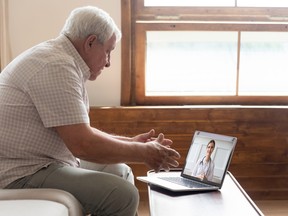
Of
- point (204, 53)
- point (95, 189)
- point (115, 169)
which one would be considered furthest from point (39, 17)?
point (95, 189)

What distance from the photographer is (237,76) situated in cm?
272

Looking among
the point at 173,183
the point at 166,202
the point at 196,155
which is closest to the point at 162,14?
the point at 196,155

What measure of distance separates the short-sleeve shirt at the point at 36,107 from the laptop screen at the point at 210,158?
57cm

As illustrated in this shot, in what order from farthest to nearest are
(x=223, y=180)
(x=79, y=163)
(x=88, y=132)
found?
(x=79, y=163), (x=223, y=180), (x=88, y=132)

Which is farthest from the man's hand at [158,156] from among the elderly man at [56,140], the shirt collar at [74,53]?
the shirt collar at [74,53]

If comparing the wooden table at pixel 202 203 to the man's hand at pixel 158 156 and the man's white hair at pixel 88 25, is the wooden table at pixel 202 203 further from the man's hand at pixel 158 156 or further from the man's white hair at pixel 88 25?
the man's white hair at pixel 88 25

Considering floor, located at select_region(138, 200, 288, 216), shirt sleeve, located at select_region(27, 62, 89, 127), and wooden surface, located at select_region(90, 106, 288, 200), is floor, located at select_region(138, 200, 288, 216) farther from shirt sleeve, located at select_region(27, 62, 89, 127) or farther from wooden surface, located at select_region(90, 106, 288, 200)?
shirt sleeve, located at select_region(27, 62, 89, 127)

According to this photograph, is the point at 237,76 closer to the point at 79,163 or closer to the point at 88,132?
the point at 79,163

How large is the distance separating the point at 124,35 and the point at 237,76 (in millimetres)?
811

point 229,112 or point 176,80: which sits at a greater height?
point 176,80

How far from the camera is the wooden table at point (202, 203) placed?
1.34m

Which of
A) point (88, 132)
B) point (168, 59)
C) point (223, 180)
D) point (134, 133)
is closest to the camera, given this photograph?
point (88, 132)

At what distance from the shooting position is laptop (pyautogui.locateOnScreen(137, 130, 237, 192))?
5.21 feet

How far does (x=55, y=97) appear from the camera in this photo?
1324 mm
